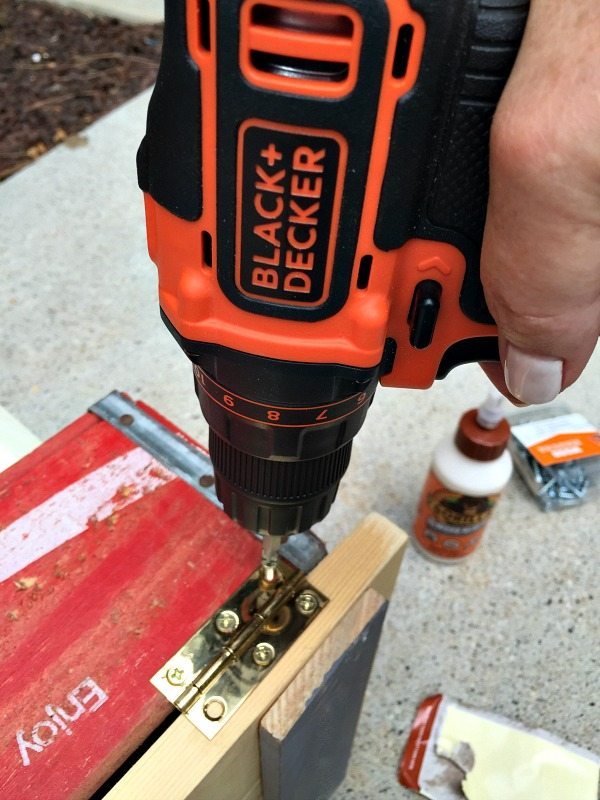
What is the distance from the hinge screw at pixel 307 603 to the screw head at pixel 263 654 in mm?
35

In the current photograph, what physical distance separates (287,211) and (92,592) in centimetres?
35

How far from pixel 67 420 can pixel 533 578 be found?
702 millimetres

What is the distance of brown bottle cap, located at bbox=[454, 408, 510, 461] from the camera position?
0.78 metres

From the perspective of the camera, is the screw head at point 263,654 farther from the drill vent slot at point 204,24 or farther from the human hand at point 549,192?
the drill vent slot at point 204,24

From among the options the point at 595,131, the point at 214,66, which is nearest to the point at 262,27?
the point at 214,66

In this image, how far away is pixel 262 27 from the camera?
286 millimetres

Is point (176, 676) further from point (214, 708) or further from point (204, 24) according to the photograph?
point (204, 24)

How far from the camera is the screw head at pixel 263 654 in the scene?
0.50m

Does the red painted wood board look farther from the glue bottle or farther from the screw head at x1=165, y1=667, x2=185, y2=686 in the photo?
the glue bottle

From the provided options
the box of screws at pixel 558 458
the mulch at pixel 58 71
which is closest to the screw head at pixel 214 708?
the box of screws at pixel 558 458

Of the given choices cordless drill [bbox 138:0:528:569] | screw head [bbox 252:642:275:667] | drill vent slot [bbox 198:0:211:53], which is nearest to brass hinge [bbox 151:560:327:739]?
screw head [bbox 252:642:275:667]

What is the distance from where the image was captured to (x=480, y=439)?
0.78 m

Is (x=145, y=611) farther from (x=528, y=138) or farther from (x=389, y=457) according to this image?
(x=389, y=457)

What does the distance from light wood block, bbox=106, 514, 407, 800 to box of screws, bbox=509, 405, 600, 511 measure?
1.54 ft
